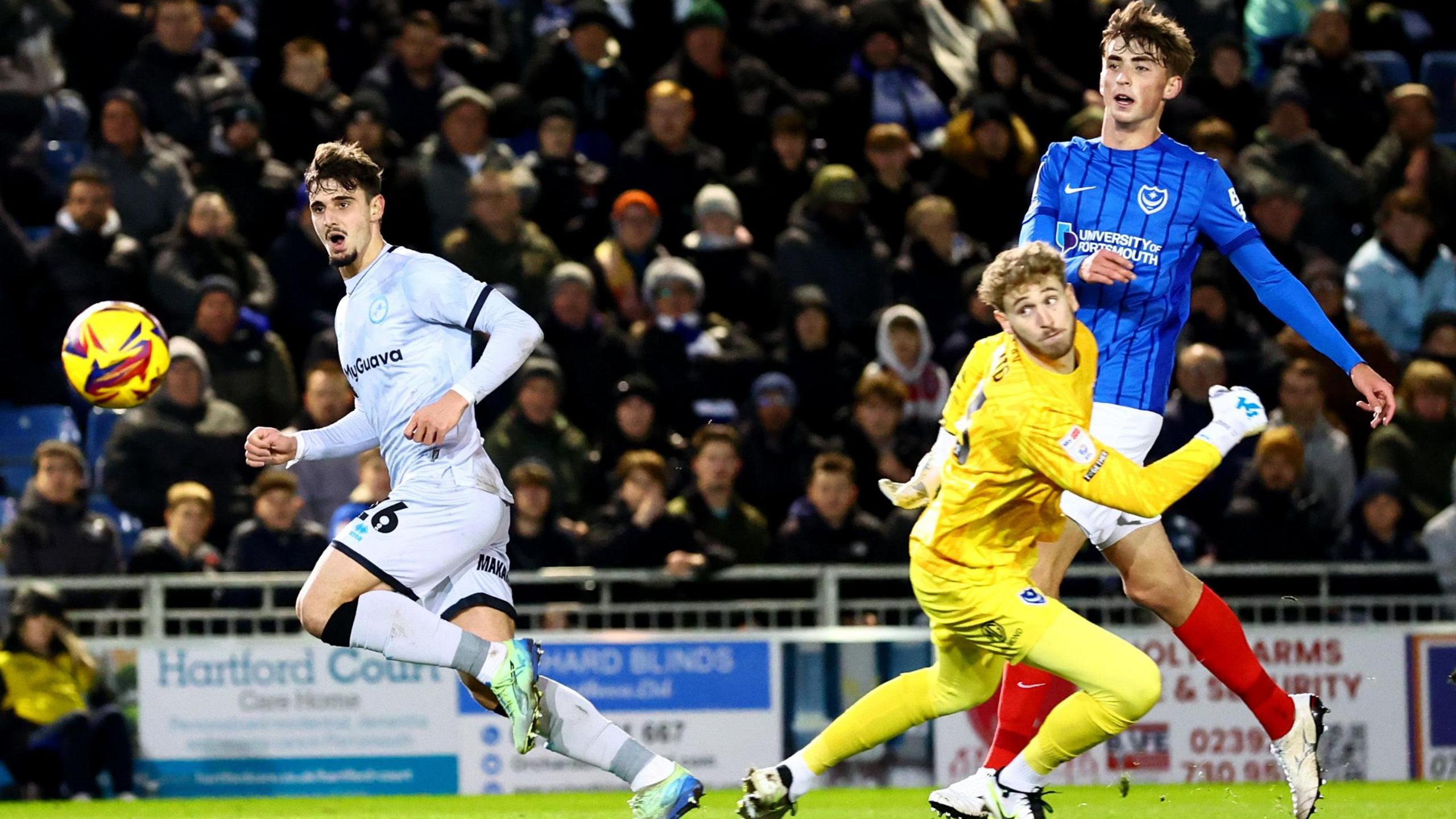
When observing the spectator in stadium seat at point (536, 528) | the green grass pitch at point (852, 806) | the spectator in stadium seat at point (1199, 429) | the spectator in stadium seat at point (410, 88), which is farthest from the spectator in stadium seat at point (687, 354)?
the green grass pitch at point (852, 806)

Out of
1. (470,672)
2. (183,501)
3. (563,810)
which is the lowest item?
(563,810)

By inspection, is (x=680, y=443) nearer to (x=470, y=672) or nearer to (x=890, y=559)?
(x=890, y=559)

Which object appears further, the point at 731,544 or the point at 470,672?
the point at 731,544

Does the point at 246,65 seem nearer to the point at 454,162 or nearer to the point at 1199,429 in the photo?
the point at 454,162

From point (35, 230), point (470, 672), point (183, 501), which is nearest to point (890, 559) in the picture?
point (183, 501)

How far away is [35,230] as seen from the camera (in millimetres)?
13648

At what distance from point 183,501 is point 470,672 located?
4.83 m

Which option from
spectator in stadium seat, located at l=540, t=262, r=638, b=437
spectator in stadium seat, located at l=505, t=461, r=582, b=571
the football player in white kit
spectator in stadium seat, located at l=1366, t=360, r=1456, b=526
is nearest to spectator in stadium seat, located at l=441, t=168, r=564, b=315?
spectator in stadium seat, located at l=540, t=262, r=638, b=437

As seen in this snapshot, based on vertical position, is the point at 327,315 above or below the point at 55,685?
above

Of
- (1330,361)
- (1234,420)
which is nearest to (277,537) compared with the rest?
(1234,420)

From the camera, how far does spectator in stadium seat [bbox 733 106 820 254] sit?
1377cm

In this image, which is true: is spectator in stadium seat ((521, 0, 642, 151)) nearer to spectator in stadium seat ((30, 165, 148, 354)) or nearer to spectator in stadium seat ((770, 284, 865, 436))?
spectator in stadium seat ((770, 284, 865, 436))

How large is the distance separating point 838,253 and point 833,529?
7.90 feet

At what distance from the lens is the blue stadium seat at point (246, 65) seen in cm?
1452
